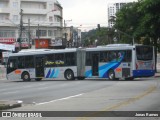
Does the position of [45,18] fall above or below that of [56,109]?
above

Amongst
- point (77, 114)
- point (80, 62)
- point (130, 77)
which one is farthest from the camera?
point (80, 62)

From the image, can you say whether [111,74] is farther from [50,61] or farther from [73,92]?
[73,92]

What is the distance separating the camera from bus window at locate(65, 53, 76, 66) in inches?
1763

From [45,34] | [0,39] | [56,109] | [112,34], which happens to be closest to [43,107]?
[56,109]

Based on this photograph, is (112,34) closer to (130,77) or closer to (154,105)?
(130,77)

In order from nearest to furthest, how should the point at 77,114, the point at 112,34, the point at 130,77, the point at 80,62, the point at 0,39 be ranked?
the point at 77,114
the point at 130,77
the point at 80,62
the point at 0,39
the point at 112,34

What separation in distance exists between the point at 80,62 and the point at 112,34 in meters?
82.9

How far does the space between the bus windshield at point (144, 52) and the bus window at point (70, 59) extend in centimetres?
655

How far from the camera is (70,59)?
44.9 metres

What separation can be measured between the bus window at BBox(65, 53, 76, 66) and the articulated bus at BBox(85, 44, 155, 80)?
160cm

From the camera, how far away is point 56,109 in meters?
18.8

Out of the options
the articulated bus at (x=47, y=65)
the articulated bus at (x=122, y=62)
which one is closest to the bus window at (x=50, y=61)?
the articulated bus at (x=47, y=65)

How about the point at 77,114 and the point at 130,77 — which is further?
the point at 130,77

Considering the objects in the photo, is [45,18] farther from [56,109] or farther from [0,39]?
[56,109]
